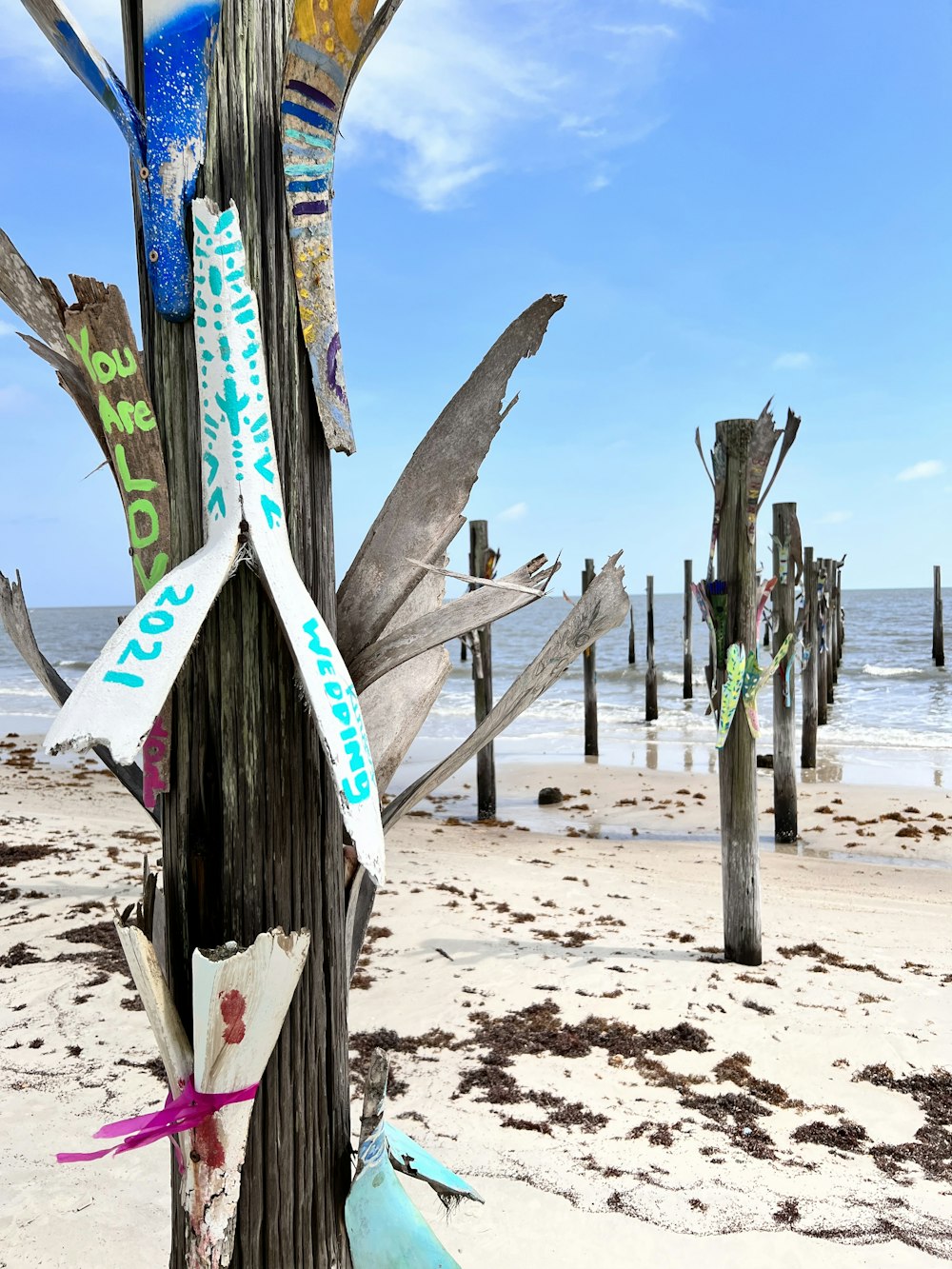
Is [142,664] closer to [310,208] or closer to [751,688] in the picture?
[310,208]

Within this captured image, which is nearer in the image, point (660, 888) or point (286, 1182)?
point (286, 1182)

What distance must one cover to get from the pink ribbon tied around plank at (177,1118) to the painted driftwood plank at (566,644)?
447 mm

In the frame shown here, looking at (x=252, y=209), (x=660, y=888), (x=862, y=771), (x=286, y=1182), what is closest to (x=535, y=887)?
(x=660, y=888)

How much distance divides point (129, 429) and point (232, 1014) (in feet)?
2.72

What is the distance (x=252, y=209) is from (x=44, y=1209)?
3.33 meters

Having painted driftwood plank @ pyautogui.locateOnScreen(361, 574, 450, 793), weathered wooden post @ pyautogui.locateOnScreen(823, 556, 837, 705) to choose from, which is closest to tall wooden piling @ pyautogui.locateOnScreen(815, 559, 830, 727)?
weathered wooden post @ pyautogui.locateOnScreen(823, 556, 837, 705)

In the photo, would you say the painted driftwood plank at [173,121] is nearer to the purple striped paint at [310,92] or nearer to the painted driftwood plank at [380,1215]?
the purple striped paint at [310,92]

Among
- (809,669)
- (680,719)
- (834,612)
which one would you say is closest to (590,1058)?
(809,669)

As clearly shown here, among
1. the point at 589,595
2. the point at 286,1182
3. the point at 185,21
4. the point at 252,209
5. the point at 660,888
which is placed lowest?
the point at 660,888

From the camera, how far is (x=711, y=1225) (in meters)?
3.02

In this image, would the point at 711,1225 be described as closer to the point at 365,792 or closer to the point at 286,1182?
the point at 286,1182

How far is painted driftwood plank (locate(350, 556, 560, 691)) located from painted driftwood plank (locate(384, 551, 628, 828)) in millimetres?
85

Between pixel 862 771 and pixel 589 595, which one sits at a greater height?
pixel 589 595

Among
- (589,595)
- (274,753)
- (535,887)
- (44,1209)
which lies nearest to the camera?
(274,753)
